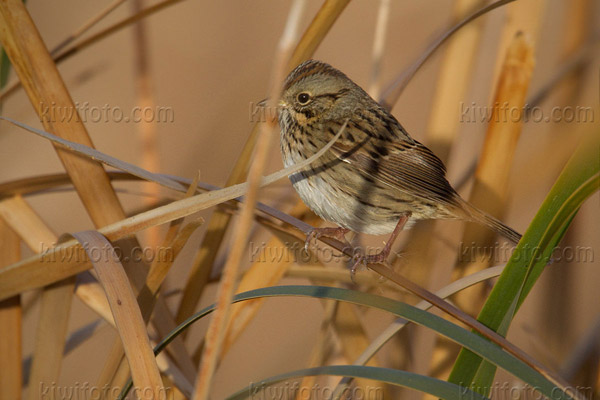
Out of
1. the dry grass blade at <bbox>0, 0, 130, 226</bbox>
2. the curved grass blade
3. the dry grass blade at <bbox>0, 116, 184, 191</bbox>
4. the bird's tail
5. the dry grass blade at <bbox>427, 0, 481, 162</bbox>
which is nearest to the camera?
the curved grass blade

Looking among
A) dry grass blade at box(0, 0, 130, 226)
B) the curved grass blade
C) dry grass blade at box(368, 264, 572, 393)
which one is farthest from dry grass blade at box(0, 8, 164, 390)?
dry grass blade at box(368, 264, 572, 393)

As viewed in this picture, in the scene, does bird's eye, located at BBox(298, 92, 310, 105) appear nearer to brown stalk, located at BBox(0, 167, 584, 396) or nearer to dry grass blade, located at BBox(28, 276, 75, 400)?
brown stalk, located at BBox(0, 167, 584, 396)

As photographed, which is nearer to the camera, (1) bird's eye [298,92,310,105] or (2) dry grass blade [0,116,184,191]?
(2) dry grass blade [0,116,184,191]

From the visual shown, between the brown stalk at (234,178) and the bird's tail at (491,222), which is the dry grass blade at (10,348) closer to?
the brown stalk at (234,178)

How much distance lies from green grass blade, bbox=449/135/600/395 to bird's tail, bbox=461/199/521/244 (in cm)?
68

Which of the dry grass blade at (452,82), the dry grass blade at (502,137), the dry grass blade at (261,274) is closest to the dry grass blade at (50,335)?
the dry grass blade at (261,274)

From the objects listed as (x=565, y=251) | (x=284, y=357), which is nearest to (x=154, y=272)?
(x=284, y=357)

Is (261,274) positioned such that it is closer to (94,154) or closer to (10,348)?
(94,154)

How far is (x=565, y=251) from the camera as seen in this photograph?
2.75 meters

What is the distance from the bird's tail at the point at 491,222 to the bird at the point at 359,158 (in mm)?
97

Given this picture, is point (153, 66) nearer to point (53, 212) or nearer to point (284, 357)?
point (53, 212)

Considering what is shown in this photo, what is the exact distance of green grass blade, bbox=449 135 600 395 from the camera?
1307 millimetres

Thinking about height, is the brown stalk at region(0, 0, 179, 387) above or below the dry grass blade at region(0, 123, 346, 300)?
above

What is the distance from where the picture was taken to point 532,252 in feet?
4.57
